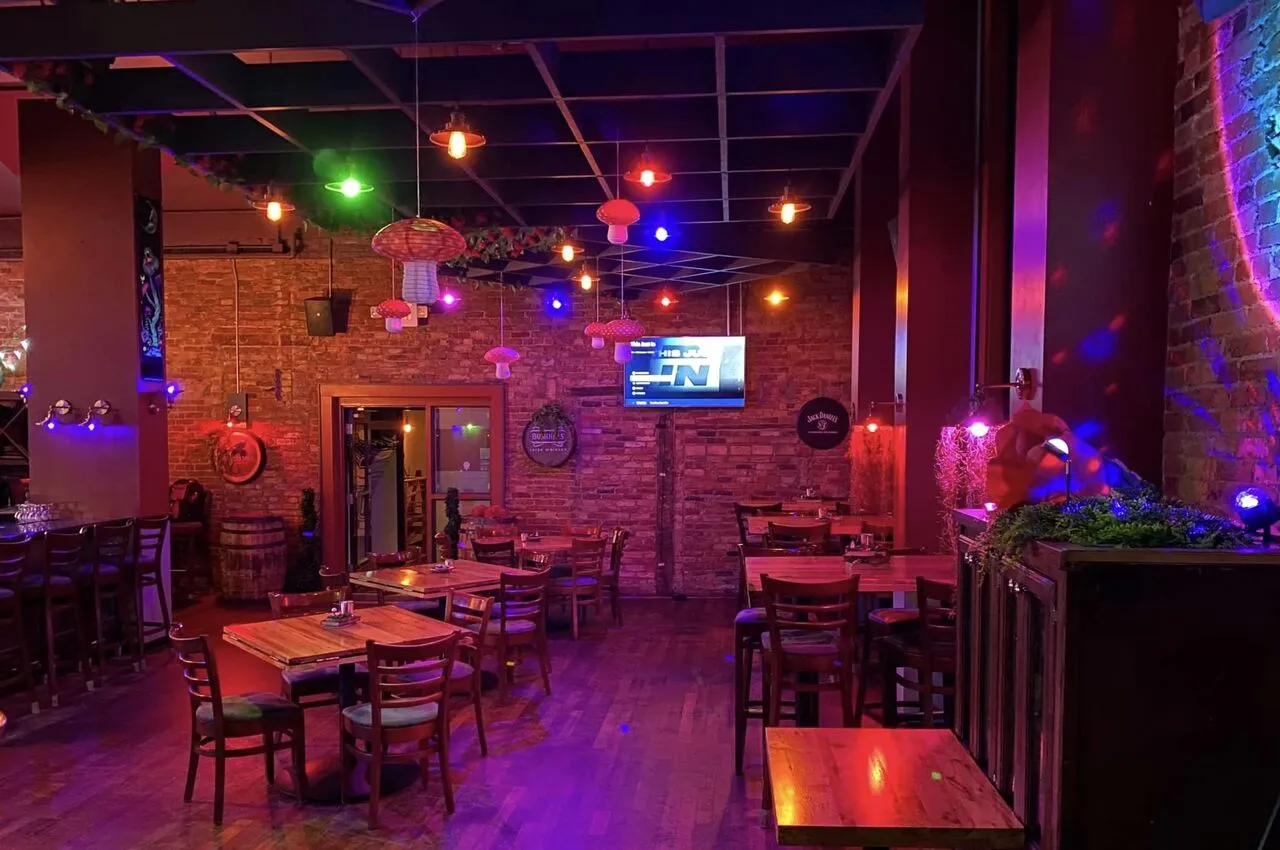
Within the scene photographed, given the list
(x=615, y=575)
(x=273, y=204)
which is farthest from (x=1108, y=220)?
Answer: (x=615, y=575)

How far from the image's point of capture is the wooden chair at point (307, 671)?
447cm

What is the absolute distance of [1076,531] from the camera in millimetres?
2016

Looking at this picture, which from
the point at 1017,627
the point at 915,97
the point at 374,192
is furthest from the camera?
the point at 374,192

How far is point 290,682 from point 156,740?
1130 mm

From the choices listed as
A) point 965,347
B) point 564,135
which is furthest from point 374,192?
point 965,347

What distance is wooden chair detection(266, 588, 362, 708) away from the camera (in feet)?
14.7

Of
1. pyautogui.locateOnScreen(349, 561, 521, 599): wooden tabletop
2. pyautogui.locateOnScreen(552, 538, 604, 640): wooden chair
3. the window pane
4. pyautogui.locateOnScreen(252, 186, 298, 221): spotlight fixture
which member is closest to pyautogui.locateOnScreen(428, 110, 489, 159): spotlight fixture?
pyautogui.locateOnScreen(252, 186, 298, 221): spotlight fixture

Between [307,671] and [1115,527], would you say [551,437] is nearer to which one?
[307,671]

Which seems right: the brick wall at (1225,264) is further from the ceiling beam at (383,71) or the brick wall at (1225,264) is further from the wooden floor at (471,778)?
the ceiling beam at (383,71)

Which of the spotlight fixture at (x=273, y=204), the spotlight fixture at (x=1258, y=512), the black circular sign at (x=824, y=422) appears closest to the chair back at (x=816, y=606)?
the spotlight fixture at (x=1258, y=512)

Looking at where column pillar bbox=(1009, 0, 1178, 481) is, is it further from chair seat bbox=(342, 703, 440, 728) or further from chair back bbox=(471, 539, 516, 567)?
chair back bbox=(471, 539, 516, 567)

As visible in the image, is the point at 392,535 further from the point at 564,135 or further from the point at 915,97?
the point at 915,97

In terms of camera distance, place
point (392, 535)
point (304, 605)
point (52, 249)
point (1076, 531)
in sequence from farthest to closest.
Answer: point (392, 535)
point (52, 249)
point (304, 605)
point (1076, 531)

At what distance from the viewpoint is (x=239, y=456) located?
9.43 meters
